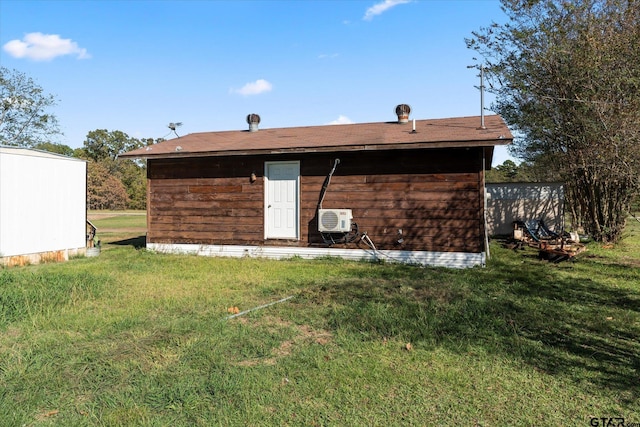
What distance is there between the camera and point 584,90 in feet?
19.7

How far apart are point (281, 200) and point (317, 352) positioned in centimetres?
607

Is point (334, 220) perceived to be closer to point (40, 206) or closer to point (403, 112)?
point (403, 112)

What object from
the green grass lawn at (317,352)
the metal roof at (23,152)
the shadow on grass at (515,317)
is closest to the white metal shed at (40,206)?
the metal roof at (23,152)

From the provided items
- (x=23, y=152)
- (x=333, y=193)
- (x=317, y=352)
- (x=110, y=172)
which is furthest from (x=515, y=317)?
(x=110, y=172)

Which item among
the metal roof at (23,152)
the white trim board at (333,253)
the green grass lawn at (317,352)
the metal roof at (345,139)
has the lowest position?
the green grass lawn at (317,352)

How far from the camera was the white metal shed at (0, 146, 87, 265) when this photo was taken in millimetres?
8086

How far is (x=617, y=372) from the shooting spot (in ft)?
10.2

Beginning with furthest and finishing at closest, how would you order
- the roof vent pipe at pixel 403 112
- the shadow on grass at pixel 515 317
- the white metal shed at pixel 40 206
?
the roof vent pipe at pixel 403 112, the white metal shed at pixel 40 206, the shadow on grass at pixel 515 317

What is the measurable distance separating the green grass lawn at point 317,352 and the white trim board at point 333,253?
1.50 meters

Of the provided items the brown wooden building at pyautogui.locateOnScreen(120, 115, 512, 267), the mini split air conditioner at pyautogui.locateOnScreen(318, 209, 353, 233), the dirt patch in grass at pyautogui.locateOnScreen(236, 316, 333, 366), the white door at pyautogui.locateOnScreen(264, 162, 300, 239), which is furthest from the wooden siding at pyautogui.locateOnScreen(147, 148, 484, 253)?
the dirt patch in grass at pyautogui.locateOnScreen(236, 316, 333, 366)

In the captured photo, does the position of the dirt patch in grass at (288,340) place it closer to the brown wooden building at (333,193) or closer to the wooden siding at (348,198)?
the brown wooden building at (333,193)

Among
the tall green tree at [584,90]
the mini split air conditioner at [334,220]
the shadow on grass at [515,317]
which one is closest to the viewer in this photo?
the shadow on grass at [515,317]

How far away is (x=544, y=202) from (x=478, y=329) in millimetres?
11432

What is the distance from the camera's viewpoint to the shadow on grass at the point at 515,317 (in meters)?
3.36
